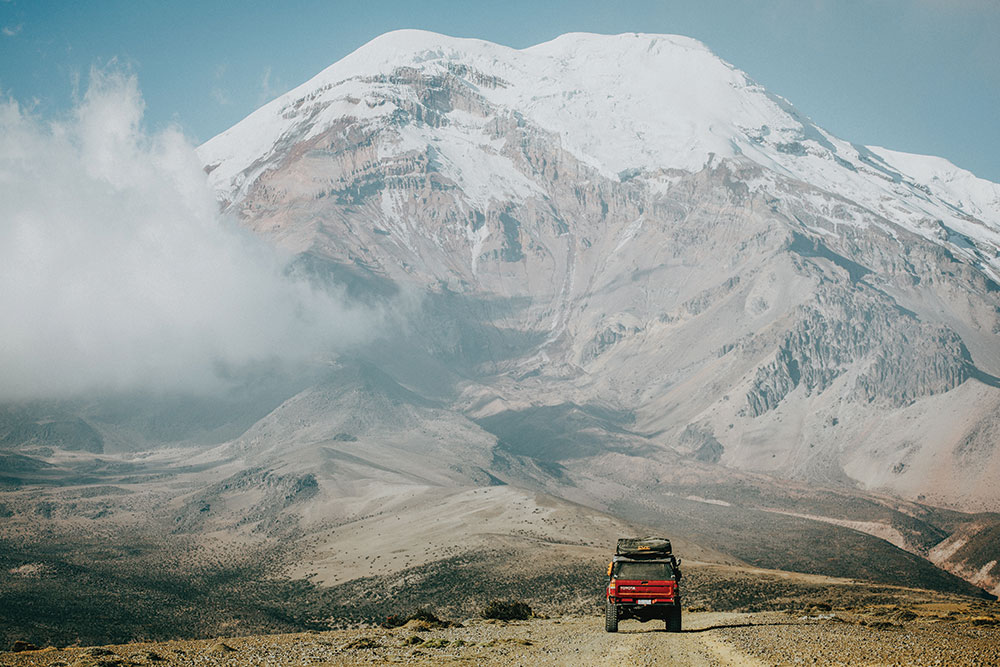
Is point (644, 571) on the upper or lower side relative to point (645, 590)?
upper

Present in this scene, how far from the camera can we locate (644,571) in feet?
88.2

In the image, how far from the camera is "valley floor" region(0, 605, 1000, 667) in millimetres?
20547

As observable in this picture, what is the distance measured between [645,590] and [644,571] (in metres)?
0.64

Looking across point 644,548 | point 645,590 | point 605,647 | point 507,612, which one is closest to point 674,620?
point 645,590

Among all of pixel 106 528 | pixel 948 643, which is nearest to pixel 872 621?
pixel 948 643

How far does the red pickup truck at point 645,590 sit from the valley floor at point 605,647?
27.3 inches

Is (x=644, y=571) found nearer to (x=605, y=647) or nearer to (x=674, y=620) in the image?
(x=674, y=620)

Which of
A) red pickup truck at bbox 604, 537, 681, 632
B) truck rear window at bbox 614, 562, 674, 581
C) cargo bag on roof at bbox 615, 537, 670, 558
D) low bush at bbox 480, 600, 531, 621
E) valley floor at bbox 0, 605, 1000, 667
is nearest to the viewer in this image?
valley floor at bbox 0, 605, 1000, 667

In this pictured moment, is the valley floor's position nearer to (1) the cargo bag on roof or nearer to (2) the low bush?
(1) the cargo bag on roof

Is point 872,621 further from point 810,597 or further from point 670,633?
point 810,597

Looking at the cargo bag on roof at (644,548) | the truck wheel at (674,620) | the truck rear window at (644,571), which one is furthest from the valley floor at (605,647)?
the cargo bag on roof at (644,548)

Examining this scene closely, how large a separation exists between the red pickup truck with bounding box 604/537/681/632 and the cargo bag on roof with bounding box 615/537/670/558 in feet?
0.58

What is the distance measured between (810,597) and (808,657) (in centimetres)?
3736

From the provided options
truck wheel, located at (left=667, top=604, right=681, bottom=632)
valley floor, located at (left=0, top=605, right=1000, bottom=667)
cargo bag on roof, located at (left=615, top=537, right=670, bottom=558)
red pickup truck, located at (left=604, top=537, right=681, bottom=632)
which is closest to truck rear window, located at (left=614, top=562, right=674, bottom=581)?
red pickup truck, located at (left=604, top=537, right=681, bottom=632)
